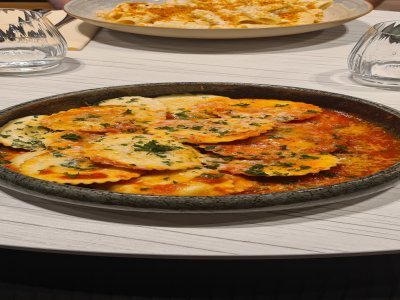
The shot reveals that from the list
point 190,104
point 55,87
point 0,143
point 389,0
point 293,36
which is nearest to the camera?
point 0,143

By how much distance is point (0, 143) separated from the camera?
3.86 ft

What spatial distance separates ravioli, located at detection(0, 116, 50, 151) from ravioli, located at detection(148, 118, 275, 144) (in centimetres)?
16

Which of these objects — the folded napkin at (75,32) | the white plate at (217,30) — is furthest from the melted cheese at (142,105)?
the folded napkin at (75,32)

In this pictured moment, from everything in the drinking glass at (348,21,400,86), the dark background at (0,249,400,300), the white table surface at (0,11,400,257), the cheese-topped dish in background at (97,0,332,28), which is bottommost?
the dark background at (0,249,400,300)

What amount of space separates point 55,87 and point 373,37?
2.21 ft

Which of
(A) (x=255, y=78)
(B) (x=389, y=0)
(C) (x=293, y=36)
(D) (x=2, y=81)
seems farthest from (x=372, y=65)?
(B) (x=389, y=0)

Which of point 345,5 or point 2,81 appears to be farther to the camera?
point 345,5

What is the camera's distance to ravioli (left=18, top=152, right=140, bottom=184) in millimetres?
1009

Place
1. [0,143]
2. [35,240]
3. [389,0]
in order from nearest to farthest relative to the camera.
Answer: [35,240], [0,143], [389,0]

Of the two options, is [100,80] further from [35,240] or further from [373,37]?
[35,240]

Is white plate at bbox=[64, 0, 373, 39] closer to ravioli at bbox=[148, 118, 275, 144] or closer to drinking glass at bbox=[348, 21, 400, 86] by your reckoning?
drinking glass at bbox=[348, 21, 400, 86]

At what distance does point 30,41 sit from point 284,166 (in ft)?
3.27

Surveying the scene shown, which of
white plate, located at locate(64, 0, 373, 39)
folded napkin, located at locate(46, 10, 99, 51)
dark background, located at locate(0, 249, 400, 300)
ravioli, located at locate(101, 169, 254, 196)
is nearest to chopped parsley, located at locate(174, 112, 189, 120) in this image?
ravioli, located at locate(101, 169, 254, 196)

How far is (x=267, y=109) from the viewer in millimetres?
1349
